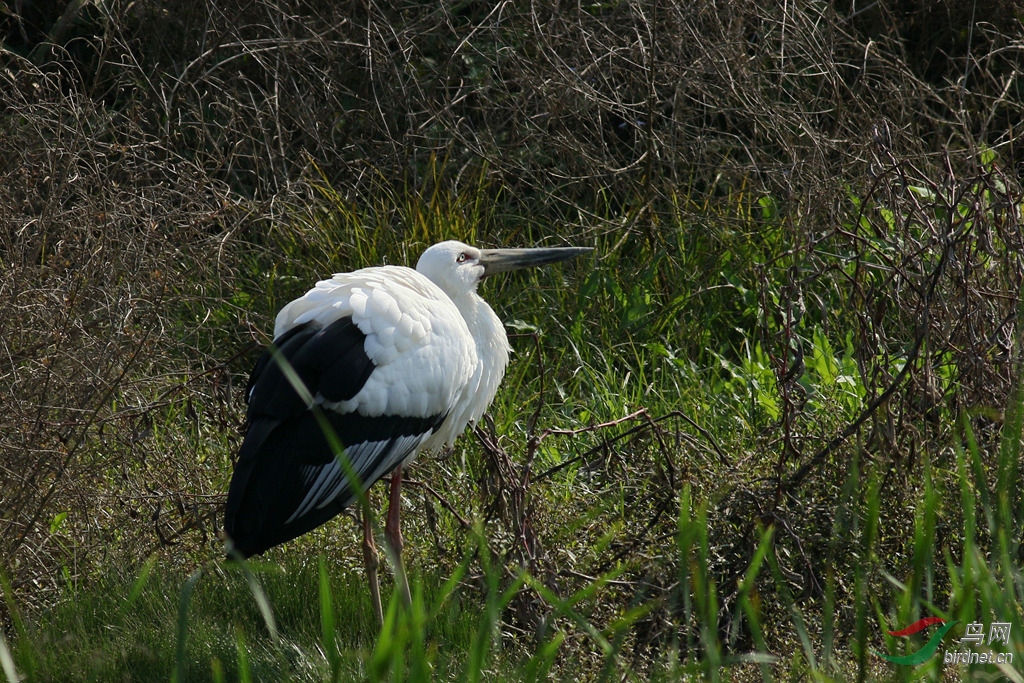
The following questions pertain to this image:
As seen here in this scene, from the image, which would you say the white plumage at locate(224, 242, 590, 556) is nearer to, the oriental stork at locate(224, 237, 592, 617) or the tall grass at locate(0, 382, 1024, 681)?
the oriental stork at locate(224, 237, 592, 617)

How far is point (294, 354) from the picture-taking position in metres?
3.58

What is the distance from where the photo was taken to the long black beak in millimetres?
4473

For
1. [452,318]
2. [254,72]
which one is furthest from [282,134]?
[452,318]

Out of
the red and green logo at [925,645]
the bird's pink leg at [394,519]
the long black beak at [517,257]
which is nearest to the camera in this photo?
the red and green logo at [925,645]

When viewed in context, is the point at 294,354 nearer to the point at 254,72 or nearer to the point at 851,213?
the point at 851,213

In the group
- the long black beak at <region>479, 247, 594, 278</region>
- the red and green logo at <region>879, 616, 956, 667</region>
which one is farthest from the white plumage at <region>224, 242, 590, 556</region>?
the red and green logo at <region>879, 616, 956, 667</region>

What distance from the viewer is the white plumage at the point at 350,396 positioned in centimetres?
345

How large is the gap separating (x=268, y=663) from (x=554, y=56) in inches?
141

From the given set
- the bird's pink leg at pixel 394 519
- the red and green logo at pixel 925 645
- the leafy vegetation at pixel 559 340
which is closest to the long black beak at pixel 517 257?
the leafy vegetation at pixel 559 340

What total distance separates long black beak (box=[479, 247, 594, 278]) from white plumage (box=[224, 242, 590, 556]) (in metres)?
0.37

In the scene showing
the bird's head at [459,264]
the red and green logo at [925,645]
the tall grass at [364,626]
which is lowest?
the tall grass at [364,626]

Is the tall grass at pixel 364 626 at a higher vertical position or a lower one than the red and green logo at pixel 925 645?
lower

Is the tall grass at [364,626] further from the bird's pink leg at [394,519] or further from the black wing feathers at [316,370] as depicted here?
the black wing feathers at [316,370]

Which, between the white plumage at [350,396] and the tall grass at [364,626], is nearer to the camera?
the tall grass at [364,626]
